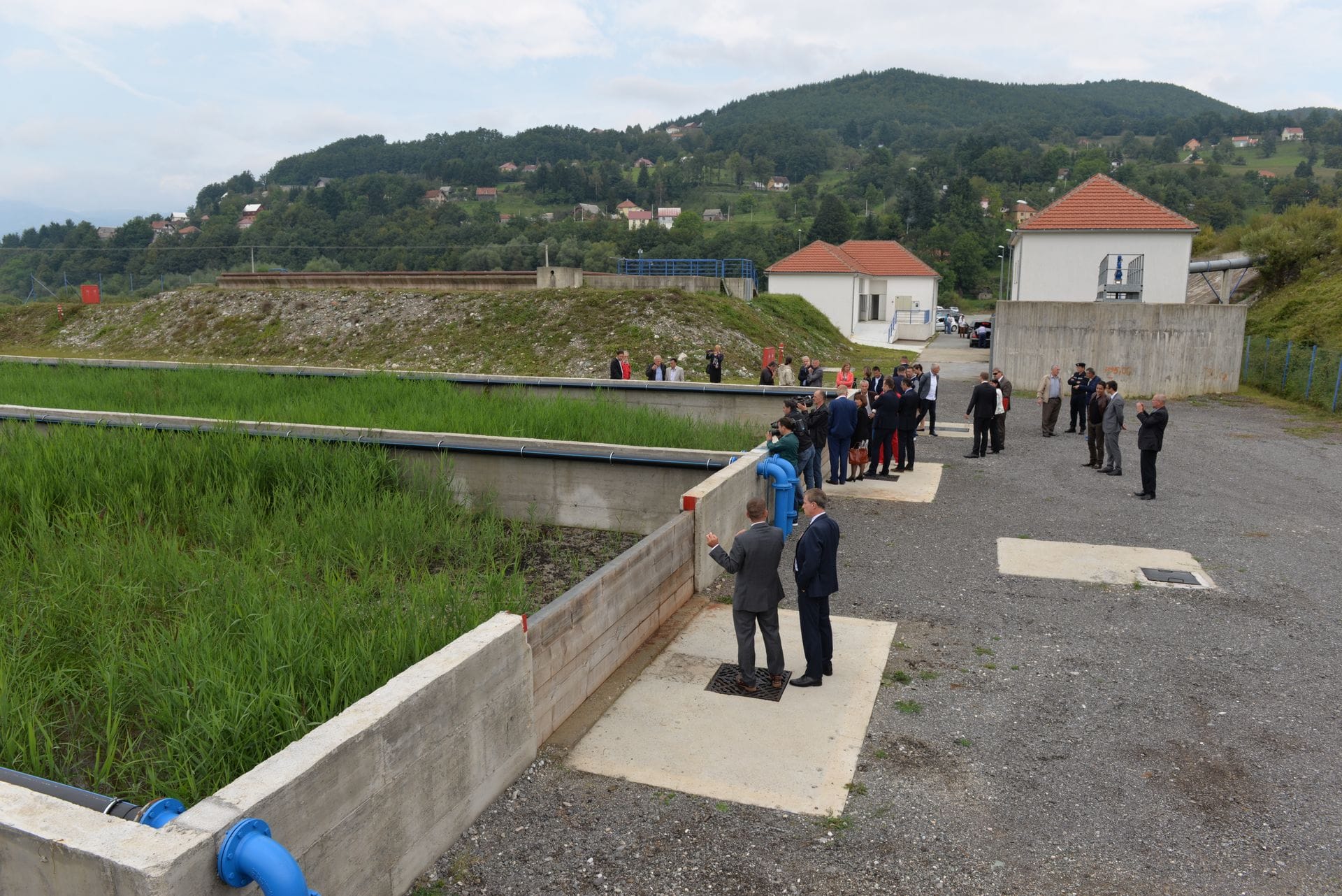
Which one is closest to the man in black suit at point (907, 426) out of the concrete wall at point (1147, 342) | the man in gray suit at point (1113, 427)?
the man in gray suit at point (1113, 427)

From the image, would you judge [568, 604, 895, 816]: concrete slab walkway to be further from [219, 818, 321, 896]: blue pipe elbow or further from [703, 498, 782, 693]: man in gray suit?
[219, 818, 321, 896]: blue pipe elbow

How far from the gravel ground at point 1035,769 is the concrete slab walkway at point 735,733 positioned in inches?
4.8

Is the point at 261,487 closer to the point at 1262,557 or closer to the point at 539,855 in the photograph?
the point at 539,855

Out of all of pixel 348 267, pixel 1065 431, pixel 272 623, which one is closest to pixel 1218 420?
pixel 1065 431

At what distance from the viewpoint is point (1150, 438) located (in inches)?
515

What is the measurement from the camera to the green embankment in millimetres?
29938

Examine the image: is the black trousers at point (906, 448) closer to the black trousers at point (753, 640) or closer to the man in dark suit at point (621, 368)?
the man in dark suit at point (621, 368)

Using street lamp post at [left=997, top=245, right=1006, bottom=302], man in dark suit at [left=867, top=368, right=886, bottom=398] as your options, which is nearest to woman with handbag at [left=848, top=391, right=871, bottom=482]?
man in dark suit at [left=867, top=368, right=886, bottom=398]

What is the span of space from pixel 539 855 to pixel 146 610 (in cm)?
350

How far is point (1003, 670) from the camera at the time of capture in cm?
738

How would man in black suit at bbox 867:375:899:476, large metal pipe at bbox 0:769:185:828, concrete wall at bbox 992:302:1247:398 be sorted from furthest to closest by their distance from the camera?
concrete wall at bbox 992:302:1247:398 < man in black suit at bbox 867:375:899:476 < large metal pipe at bbox 0:769:185:828

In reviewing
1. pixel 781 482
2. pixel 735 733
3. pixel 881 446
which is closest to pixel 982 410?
pixel 881 446

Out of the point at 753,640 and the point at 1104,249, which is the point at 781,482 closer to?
the point at 753,640

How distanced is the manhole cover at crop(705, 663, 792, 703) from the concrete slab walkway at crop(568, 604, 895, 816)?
0.19 ft
